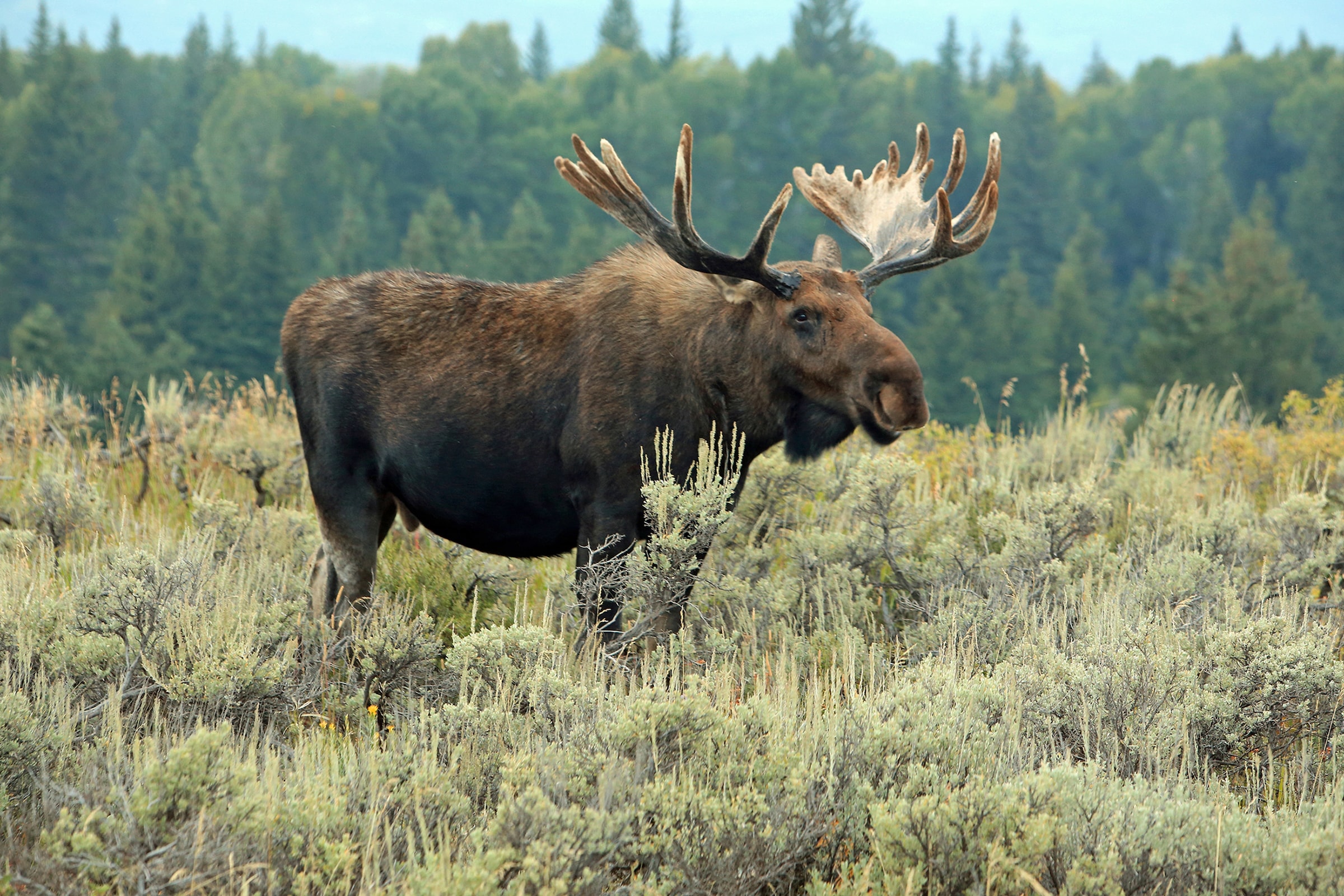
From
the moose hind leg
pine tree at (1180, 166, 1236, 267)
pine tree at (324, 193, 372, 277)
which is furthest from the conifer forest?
pine tree at (1180, 166, 1236, 267)

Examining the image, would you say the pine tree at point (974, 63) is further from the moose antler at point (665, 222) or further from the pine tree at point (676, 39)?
the moose antler at point (665, 222)

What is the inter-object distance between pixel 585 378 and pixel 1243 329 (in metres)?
53.3

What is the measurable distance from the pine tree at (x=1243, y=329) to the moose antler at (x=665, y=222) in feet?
152

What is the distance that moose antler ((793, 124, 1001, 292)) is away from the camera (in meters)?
4.88

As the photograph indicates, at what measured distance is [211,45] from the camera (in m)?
95.3

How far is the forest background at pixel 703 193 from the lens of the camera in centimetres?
5550

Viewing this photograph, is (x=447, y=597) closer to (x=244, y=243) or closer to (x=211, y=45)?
(x=244, y=243)

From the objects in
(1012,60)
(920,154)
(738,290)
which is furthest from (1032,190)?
(738,290)

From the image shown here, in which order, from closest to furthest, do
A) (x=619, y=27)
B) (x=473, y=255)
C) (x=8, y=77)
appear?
1. (x=473, y=255)
2. (x=8, y=77)
3. (x=619, y=27)

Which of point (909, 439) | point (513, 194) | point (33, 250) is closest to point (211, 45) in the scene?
point (513, 194)

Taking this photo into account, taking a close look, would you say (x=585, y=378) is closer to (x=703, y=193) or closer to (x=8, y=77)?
(x=703, y=193)

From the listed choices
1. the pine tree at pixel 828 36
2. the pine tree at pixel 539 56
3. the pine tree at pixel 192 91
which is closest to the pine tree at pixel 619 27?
the pine tree at pixel 539 56

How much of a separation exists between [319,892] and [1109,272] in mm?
72492

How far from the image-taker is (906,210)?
5.43m
